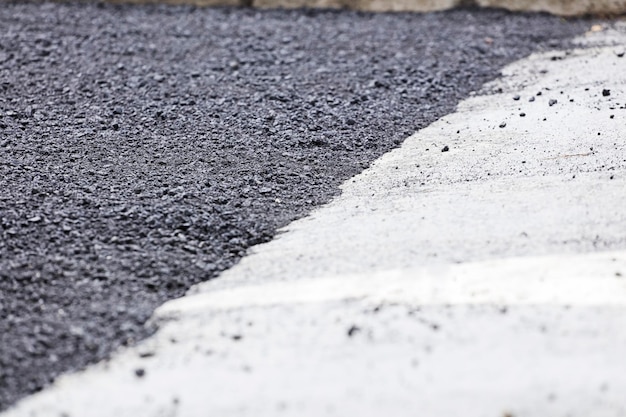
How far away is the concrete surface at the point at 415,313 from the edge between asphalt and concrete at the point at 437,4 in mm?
2967

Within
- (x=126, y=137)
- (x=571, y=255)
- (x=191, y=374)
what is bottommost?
(x=191, y=374)

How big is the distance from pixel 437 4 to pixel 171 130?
3.30 m

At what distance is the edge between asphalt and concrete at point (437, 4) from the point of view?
644 centimetres

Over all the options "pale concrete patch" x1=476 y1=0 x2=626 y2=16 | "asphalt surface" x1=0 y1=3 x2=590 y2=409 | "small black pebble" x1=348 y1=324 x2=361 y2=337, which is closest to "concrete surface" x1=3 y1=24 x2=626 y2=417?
"small black pebble" x1=348 y1=324 x2=361 y2=337

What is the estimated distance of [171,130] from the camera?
440 cm

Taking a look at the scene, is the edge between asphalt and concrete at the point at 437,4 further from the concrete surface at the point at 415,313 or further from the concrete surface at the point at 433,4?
the concrete surface at the point at 415,313

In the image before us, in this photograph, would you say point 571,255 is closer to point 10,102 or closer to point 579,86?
point 579,86

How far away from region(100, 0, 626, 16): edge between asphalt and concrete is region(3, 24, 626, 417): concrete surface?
297 centimetres

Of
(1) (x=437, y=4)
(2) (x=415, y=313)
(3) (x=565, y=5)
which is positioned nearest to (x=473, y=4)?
(1) (x=437, y=4)

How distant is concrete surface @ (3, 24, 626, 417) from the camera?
247cm

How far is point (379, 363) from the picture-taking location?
257 cm

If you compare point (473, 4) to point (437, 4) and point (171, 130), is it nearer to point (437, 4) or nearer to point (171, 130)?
point (437, 4)

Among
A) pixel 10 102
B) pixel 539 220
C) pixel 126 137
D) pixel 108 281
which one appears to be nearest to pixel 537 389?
pixel 539 220

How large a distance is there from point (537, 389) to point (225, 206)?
5.79 ft
